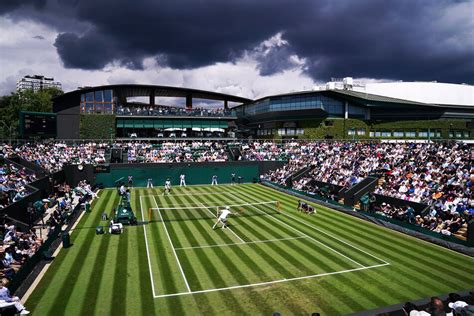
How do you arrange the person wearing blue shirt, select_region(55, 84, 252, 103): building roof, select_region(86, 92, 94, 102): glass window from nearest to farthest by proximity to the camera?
the person wearing blue shirt, select_region(86, 92, 94, 102): glass window, select_region(55, 84, 252, 103): building roof

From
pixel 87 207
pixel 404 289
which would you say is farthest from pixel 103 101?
pixel 404 289

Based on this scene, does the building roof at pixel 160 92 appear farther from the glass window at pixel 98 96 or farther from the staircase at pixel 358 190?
the staircase at pixel 358 190

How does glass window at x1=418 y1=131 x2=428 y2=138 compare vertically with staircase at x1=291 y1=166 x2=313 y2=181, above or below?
above

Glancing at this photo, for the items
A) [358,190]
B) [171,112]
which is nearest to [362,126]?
[171,112]

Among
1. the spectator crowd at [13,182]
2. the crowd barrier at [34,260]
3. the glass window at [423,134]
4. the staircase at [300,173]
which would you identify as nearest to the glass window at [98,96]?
the spectator crowd at [13,182]

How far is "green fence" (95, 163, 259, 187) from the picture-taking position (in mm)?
43469

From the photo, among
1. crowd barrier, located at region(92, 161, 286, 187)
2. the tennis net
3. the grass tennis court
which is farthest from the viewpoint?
crowd barrier, located at region(92, 161, 286, 187)

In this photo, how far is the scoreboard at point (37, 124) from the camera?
4050 centimetres

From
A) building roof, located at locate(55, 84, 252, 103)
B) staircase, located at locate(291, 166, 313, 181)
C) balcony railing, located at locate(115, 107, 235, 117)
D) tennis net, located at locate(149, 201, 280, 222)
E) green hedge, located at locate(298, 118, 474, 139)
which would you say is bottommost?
tennis net, located at locate(149, 201, 280, 222)

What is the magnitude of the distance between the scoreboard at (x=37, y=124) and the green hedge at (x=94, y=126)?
15.8 metres

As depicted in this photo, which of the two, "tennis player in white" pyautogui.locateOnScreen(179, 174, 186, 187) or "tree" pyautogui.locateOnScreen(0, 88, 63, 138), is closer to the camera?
"tennis player in white" pyautogui.locateOnScreen(179, 174, 186, 187)

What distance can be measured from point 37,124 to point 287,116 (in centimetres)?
4331

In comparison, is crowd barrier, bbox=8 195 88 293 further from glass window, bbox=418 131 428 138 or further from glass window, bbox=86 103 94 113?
glass window, bbox=418 131 428 138

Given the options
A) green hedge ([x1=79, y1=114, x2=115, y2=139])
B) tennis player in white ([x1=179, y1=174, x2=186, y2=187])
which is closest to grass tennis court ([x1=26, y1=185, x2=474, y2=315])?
tennis player in white ([x1=179, y1=174, x2=186, y2=187])
